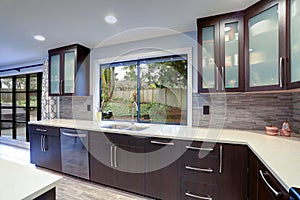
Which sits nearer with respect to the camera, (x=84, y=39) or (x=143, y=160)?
(x=143, y=160)

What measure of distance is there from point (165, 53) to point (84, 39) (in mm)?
1378

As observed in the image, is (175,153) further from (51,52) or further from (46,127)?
(51,52)

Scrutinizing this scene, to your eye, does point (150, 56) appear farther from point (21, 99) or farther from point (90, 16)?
point (21, 99)

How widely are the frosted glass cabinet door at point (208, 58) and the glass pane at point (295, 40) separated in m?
0.73

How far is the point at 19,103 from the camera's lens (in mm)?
4496

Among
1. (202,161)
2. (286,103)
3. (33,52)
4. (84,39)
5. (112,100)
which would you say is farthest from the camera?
(33,52)

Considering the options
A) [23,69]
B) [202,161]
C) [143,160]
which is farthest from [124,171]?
[23,69]

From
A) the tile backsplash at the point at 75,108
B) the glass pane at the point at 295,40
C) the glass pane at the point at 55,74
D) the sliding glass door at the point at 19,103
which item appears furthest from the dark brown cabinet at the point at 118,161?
the sliding glass door at the point at 19,103

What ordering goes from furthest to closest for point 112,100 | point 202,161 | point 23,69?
1. point 23,69
2. point 112,100
3. point 202,161

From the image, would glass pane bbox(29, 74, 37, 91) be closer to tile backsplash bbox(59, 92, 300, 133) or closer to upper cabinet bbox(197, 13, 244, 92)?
tile backsplash bbox(59, 92, 300, 133)

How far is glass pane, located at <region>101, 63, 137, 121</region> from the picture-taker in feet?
9.80

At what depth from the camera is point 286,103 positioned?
1.90 meters

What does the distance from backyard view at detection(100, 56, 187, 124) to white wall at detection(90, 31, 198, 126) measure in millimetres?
141

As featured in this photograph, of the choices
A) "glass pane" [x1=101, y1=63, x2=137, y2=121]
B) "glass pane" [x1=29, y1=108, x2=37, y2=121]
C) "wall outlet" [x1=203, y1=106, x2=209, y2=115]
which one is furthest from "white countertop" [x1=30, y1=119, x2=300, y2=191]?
"glass pane" [x1=29, y1=108, x2=37, y2=121]
